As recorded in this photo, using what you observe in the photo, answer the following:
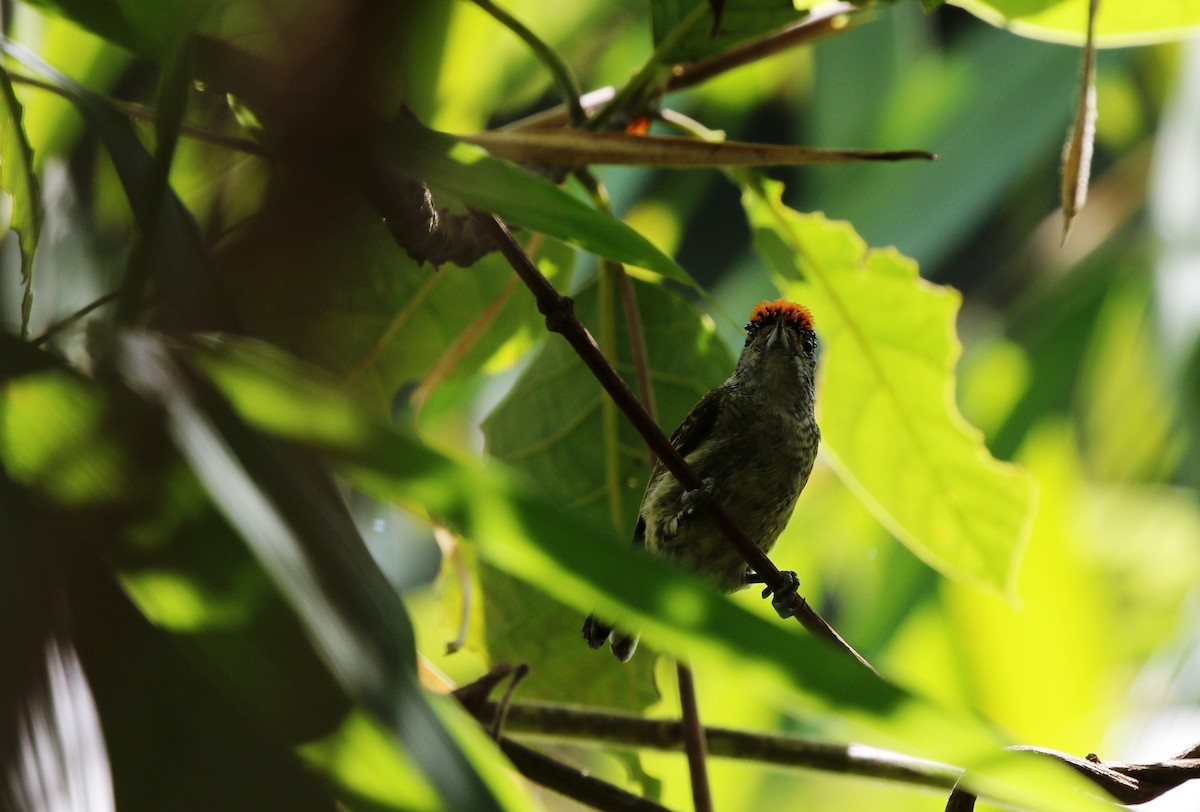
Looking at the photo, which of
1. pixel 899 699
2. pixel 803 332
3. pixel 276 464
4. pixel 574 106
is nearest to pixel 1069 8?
pixel 574 106

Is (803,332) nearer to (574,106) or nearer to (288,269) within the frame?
(574,106)

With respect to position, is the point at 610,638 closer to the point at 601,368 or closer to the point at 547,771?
the point at 547,771

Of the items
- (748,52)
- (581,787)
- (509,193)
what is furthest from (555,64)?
(581,787)

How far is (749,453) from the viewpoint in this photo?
2.07m

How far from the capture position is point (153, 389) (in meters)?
0.58

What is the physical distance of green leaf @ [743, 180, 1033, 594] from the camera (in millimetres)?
1541

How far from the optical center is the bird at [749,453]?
195cm

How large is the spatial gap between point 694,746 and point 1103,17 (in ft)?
3.24

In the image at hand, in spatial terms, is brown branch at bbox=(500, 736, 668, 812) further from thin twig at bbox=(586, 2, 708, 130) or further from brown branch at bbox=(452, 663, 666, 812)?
thin twig at bbox=(586, 2, 708, 130)

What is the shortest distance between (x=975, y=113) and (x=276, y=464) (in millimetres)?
3797

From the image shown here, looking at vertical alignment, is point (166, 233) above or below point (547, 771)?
above

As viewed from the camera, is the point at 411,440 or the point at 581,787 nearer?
the point at 411,440

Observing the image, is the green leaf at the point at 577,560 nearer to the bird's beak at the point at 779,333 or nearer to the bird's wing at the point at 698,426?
the bird's wing at the point at 698,426

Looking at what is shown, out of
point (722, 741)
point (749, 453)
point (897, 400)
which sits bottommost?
point (722, 741)
